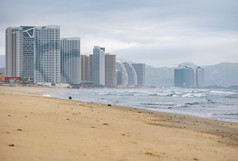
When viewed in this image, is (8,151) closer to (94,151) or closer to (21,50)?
(94,151)

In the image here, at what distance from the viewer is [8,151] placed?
5238 millimetres

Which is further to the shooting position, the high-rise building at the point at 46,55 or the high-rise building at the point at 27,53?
the high-rise building at the point at 46,55

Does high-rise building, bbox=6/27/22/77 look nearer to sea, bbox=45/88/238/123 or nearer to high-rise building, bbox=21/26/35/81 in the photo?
high-rise building, bbox=21/26/35/81

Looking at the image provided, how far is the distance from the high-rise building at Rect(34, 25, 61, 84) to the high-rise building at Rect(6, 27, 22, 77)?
10.9 meters

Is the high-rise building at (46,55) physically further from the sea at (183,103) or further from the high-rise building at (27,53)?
the sea at (183,103)

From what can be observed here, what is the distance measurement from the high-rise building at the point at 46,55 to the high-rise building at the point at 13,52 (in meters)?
10.9

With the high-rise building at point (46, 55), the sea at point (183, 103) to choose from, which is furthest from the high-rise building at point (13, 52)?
the sea at point (183, 103)

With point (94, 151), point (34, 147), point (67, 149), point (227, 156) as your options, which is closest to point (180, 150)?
point (227, 156)

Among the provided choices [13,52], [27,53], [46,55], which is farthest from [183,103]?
[13,52]

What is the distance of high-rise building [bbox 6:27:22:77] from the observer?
7116 inches

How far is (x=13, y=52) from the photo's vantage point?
183 m

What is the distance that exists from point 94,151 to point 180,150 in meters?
2.15

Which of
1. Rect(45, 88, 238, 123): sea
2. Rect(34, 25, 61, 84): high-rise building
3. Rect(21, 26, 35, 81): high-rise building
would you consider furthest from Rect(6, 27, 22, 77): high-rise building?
Rect(45, 88, 238, 123): sea

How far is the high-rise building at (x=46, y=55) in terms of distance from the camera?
7269 inches
